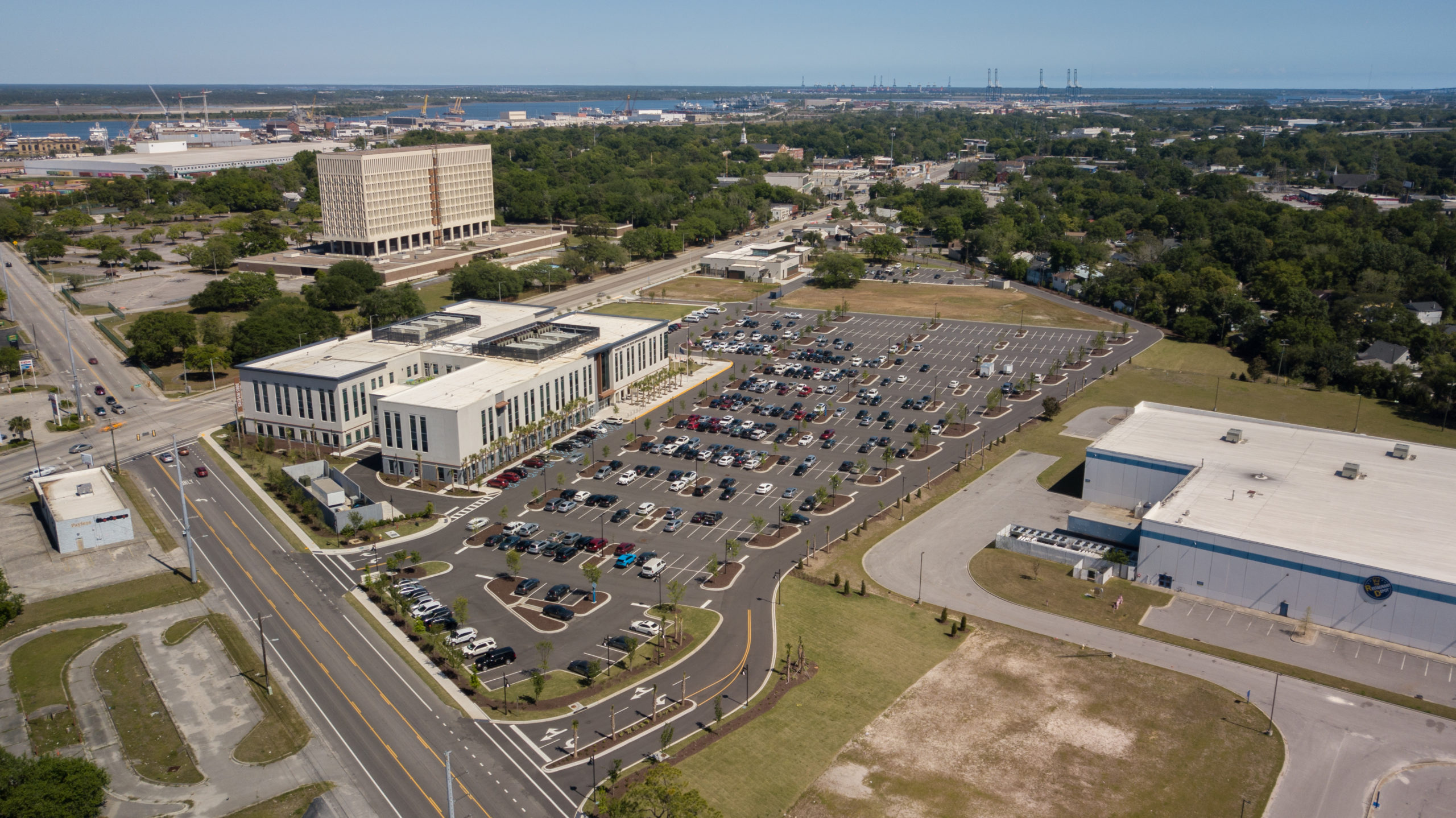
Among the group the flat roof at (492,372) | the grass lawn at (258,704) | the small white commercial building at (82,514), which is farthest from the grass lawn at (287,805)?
the flat roof at (492,372)

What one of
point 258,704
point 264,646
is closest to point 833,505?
point 264,646

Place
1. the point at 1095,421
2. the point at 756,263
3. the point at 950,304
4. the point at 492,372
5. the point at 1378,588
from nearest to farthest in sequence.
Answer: the point at 1378,588, the point at 492,372, the point at 1095,421, the point at 950,304, the point at 756,263

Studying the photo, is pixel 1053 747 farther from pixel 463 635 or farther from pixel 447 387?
pixel 447 387

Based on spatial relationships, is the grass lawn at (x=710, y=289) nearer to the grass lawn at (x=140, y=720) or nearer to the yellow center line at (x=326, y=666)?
the yellow center line at (x=326, y=666)

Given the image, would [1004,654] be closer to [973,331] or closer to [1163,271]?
[973,331]

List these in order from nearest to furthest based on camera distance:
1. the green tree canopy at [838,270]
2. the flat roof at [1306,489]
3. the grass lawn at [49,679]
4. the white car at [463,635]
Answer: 1. the grass lawn at [49,679]
2. the white car at [463,635]
3. the flat roof at [1306,489]
4. the green tree canopy at [838,270]

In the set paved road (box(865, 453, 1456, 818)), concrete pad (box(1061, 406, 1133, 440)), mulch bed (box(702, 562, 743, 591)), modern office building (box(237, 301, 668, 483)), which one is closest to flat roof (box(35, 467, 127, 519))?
modern office building (box(237, 301, 668, 483))
